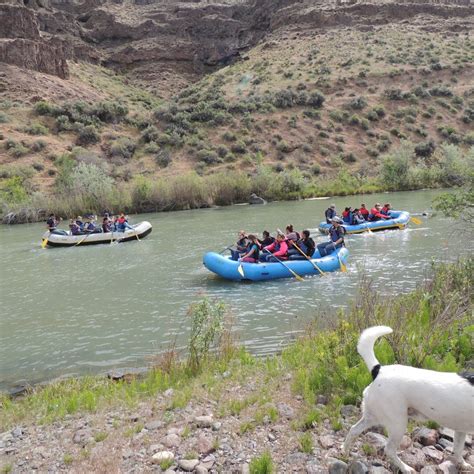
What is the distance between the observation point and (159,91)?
236 ft

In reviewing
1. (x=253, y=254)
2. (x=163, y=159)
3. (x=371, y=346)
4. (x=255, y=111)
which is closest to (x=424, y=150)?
(x=255, y=111)

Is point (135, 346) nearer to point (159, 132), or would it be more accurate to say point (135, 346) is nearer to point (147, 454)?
point (147, 454)

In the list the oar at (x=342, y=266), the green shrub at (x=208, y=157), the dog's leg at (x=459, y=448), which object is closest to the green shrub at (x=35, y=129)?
the green shrub at (x=208, y=157)

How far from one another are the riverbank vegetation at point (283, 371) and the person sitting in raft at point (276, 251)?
244 inches

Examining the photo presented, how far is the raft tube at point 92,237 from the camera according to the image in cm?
2020

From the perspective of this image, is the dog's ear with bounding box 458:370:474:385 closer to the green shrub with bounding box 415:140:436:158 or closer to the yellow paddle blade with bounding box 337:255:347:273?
the yellow paddle blade with bounding box 337:255:347:273

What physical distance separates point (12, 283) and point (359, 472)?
43.0 ft

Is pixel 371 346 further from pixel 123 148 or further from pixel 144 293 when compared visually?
pixel 123 148

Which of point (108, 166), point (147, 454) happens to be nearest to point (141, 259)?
point (147, 454)

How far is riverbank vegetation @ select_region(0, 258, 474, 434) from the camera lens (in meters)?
4.80

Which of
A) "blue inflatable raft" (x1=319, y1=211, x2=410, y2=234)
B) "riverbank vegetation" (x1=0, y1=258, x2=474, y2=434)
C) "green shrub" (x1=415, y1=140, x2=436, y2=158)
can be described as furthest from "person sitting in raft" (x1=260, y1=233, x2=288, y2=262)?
"green shrub" (x1=415, y1=140, x2=436, y2=158)

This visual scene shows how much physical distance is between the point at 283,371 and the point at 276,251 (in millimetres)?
7867

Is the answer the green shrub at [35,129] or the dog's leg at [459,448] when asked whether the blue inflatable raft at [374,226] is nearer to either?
the dog's leg at [459,448]

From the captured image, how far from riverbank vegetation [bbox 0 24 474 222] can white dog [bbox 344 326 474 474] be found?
29502 millimetres
